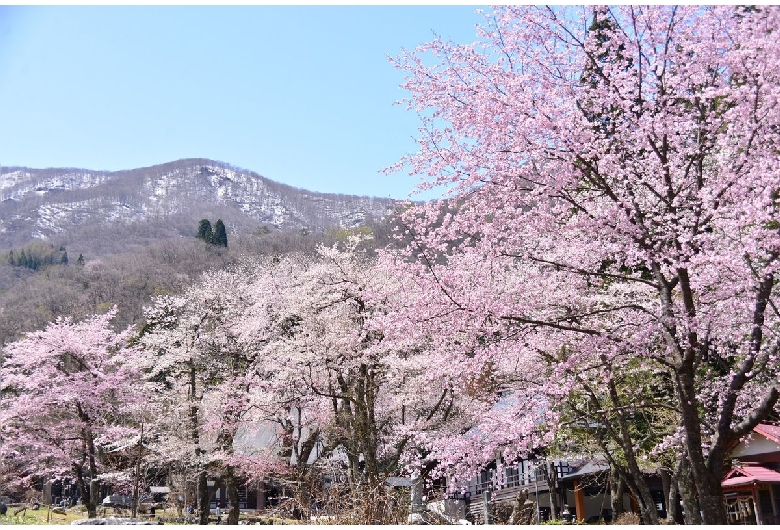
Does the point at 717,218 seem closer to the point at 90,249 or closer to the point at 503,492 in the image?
the point at 503,492

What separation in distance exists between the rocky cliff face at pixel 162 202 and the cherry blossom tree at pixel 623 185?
6608 cm

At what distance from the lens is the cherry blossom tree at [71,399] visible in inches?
789

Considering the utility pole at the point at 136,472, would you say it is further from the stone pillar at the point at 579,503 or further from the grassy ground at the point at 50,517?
the stone pillar at the point at 579,503


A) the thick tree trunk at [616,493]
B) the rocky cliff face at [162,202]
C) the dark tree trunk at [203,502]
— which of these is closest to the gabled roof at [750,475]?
the thick tree trunk at [616,493]

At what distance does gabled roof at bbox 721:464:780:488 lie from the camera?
541 inches

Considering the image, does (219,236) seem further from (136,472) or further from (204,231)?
(136,472)

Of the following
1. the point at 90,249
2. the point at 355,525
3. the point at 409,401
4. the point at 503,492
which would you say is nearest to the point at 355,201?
the point at 90,249

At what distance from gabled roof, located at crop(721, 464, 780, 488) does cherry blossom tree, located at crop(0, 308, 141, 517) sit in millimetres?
16911

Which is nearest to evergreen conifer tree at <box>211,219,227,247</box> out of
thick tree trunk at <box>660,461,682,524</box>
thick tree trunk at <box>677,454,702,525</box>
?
thick tree trunk at <box>660,461,682,524</box>

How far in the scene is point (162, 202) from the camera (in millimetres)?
106938

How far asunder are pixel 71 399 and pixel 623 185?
18695mm

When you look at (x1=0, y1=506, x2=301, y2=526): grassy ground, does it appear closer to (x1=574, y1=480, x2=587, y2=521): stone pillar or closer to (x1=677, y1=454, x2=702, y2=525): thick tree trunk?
(x1=677, y1=454, x2=702, y2=525): thick tree trunk

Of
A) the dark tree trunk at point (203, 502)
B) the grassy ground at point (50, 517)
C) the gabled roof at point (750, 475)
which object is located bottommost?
the grassy ground at point (50, 517)

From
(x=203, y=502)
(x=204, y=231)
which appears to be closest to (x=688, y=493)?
(x=203, y=502)
